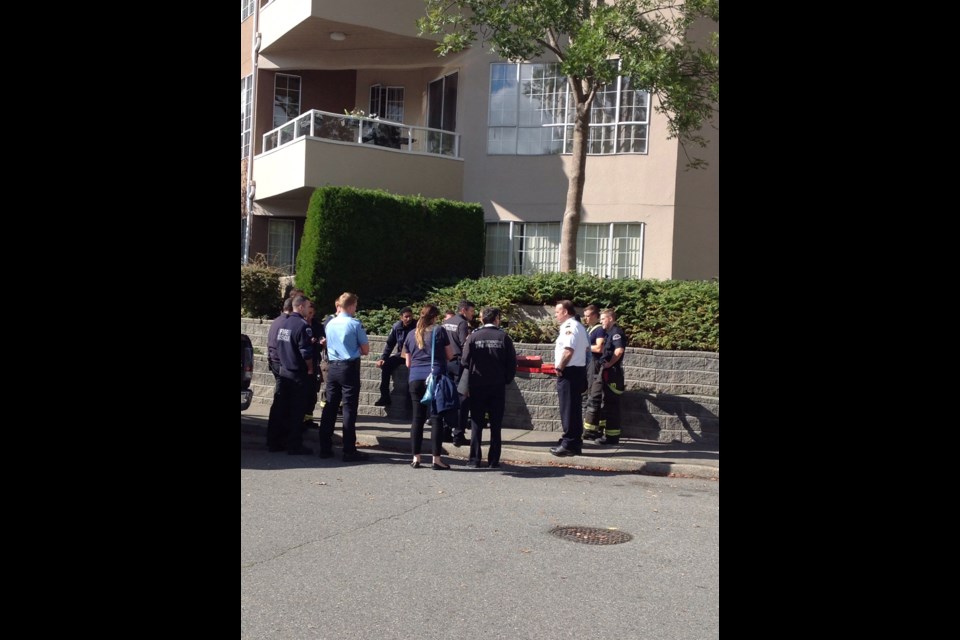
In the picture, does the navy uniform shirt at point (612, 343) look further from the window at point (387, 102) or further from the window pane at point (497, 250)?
the window at point (387, 102)

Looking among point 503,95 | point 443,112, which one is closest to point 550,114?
Answer: point 503,95

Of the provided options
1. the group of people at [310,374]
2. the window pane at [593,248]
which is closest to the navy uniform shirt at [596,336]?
the group of people at [310,374]

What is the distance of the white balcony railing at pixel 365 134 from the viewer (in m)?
21.0

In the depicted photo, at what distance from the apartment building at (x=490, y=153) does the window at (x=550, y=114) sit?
0.03 metres

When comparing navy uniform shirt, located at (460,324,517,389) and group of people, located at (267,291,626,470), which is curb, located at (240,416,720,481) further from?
navy uniform shirt, located at (460,324,517,389)

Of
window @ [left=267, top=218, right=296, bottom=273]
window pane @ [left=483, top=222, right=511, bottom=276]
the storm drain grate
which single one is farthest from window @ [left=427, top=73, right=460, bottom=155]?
the storm drain grate

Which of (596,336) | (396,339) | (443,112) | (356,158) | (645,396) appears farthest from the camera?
(443,112)

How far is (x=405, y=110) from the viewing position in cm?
2514

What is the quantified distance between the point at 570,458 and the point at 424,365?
2191 millimetres

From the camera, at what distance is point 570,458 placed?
1149 cm

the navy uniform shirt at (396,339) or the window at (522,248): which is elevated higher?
the window at (522,248)

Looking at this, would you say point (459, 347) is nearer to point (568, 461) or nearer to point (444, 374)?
point (444, 374)

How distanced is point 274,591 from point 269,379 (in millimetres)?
11222
